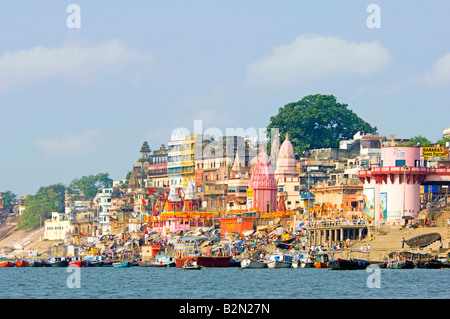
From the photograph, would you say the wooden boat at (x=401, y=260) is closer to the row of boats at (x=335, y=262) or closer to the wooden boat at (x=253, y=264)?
the row of boats at (x=335, y=262)

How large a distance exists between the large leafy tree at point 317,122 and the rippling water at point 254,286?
221 ft

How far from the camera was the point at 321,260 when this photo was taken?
92.5 m

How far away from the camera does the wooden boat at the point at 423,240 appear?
88.8 metres

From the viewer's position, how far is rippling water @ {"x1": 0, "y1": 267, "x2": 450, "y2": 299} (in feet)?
192

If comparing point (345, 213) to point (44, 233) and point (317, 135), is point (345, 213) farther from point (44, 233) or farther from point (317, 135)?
point (44, 233)

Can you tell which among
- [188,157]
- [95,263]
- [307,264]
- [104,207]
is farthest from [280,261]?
[104,207]

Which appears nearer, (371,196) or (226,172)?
(371,196)

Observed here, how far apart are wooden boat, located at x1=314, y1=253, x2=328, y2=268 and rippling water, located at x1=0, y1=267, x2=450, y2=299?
3864 mm

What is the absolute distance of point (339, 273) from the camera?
7925cm

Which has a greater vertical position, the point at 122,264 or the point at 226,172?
the point at 226,172
